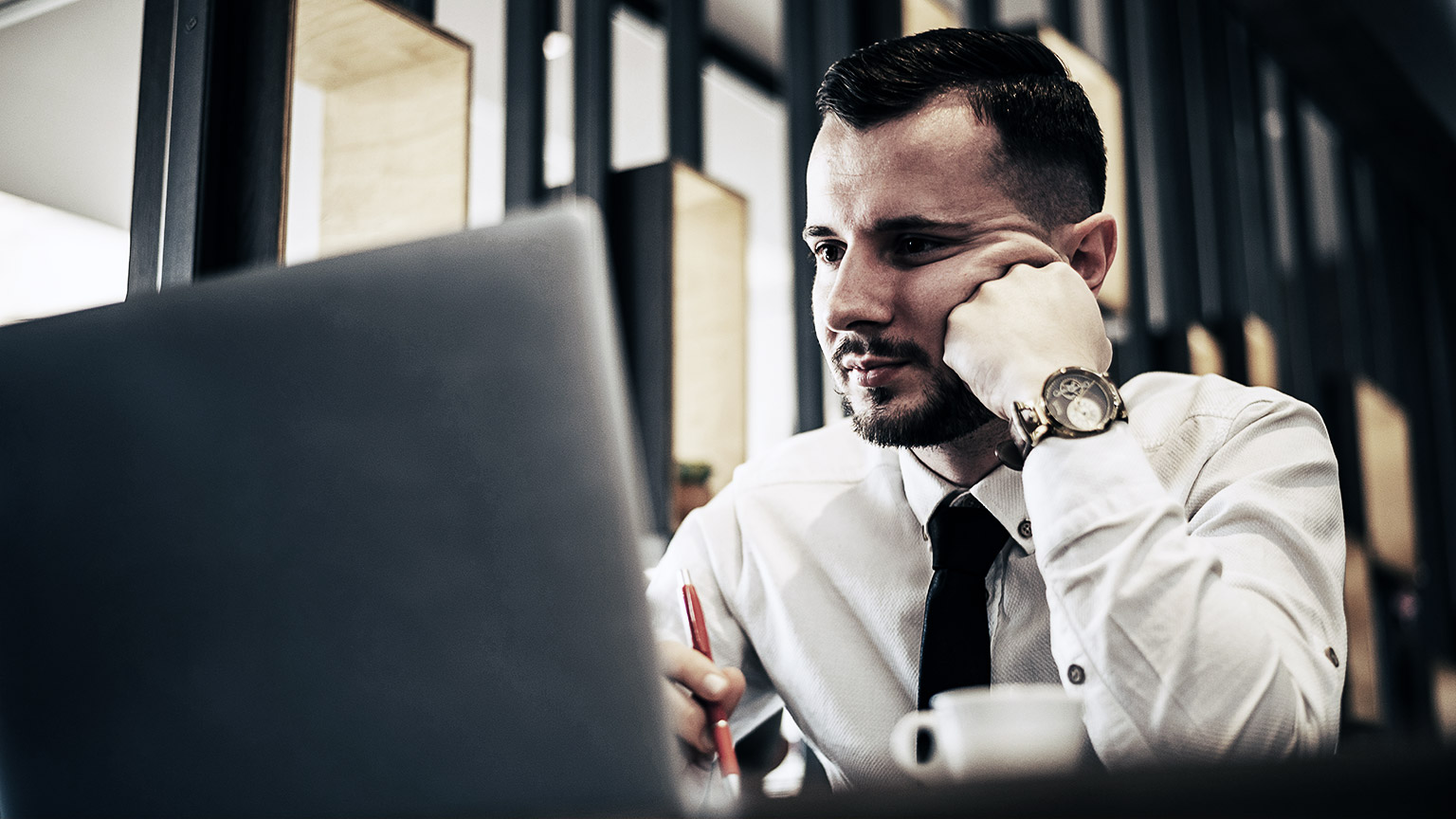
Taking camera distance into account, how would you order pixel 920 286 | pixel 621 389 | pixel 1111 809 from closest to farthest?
pixel 1111 809 < pixel 621 389 < pixel 920 286

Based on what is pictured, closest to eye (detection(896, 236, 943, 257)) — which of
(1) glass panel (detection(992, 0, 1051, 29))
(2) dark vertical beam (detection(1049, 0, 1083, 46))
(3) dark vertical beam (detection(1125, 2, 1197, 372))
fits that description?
(2) dark vertical beam (detection(1049, 0, 1083, 46))

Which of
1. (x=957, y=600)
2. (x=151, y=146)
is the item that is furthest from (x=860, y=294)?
(x=151, y=146)

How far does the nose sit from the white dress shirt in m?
0.20

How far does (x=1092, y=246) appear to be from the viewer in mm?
1498

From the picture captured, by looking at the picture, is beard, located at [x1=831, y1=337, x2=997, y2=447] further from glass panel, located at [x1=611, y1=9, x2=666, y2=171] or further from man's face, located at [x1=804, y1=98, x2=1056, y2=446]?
glass panel, located at [x1=611, y1=9, x2=666, y2=171]

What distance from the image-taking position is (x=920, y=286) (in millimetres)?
1340

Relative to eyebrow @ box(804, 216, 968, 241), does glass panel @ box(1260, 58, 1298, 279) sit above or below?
above

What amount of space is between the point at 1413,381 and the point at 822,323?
623cm

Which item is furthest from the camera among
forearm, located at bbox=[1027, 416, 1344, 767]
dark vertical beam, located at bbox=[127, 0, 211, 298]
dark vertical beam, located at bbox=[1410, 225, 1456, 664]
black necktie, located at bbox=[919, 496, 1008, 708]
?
dark vertical beam, located at bbox=[1410, 225, 1456, 664]

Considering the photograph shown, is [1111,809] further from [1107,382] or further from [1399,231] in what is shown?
[1399,231]

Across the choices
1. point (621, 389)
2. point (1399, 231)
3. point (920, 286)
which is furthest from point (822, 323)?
point (1399, 231)

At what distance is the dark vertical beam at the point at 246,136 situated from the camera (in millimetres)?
1498

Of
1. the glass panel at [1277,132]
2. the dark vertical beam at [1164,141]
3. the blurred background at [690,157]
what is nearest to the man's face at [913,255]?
the blurred background at [690,157]

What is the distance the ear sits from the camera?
58.5 inches
